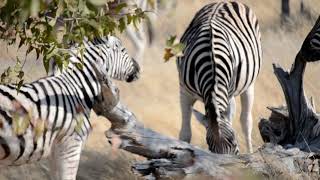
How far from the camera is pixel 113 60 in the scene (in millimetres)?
6172

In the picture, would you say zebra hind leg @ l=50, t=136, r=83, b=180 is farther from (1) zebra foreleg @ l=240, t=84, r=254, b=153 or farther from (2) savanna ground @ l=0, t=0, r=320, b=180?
(1) zebra foreleg @ l=240, t=84, r=254, b=153

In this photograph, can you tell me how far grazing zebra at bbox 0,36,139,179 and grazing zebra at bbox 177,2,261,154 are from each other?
103cm

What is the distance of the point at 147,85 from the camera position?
1019 centimetres

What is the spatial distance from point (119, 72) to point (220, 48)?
110 cm

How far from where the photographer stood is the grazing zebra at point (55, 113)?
468 cm

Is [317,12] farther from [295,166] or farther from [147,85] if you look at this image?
→ [295,166]

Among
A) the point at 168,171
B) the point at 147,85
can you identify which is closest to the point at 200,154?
the point at 168,171

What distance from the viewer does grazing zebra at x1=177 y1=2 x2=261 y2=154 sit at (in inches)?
237

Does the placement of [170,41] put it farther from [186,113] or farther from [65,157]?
[186,113]

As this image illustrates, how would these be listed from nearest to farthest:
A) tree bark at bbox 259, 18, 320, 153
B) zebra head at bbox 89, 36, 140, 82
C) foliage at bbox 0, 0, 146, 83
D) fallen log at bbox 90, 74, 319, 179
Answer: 1. foliage at bbox 0, 0, 146, 83
2. fallen log at bbox 90, 74, 319, 179
3. zebra head at bbox 89, 36, 140, 82
4. tree bark at bbox 259, 18, 320, 153

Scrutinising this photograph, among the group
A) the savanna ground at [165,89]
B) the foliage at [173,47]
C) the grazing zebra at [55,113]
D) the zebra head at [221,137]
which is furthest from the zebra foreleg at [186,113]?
the foliage at [173,47]

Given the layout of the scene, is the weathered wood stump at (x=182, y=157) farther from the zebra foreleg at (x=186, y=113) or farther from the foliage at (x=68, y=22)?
the foliage at (x=68, y=22)

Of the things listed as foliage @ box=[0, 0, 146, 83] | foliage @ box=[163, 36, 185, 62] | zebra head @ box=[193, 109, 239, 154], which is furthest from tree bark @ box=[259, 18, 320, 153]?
foliage @ box=[163, 36, 185, 62]

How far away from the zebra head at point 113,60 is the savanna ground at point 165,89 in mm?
509
